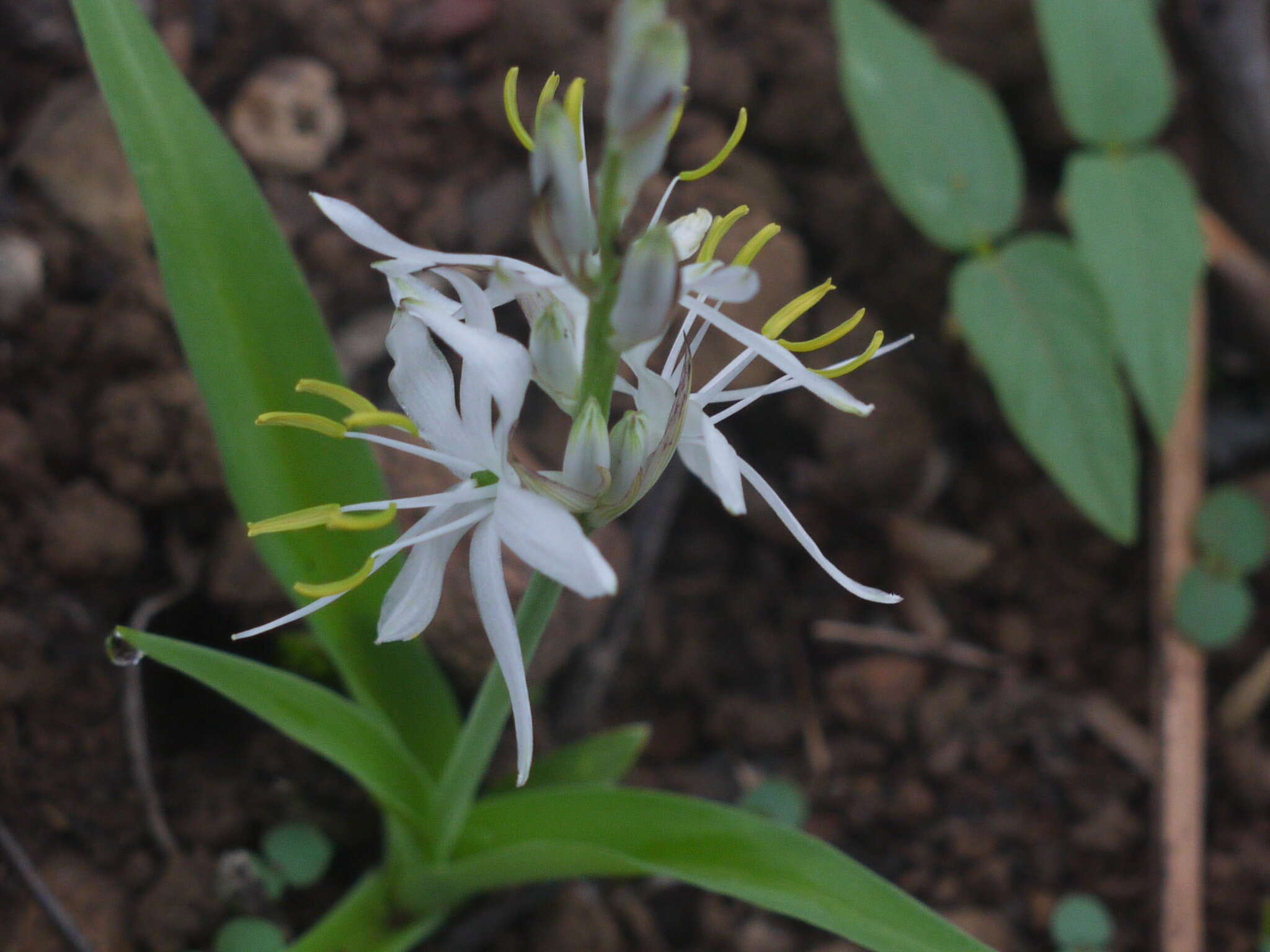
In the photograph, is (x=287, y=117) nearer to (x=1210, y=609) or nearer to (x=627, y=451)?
(x=627, y=451)

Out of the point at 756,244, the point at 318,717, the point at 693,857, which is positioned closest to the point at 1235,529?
the point at 693,857

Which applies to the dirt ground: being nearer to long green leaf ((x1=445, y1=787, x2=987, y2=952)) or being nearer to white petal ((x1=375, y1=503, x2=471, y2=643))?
long green leaf ((x1=445, y1=787, x2=987, y2=952))

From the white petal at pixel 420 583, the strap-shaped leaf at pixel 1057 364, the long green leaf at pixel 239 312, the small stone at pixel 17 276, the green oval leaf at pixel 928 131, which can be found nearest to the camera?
the white petal at pixel 420 583

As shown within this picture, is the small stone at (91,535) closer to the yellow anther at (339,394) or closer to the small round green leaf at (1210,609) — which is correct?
the yellow anther at (339,394)

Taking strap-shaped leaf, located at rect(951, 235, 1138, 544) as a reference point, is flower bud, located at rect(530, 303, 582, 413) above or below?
above

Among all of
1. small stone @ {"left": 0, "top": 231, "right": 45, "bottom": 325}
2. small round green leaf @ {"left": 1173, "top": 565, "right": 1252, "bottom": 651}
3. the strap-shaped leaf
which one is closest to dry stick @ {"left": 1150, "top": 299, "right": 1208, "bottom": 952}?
small round green leaf @ {"left": 1173, "top": 565, "right": 1252, "bottom": 651}

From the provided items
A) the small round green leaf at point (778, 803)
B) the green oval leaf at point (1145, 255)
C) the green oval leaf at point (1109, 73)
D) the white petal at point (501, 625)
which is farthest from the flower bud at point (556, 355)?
the green oval leaf at point (1109, 73)

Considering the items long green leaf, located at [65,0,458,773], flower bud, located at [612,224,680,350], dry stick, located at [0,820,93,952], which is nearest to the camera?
flower bud, located at [612,224,680,350]
